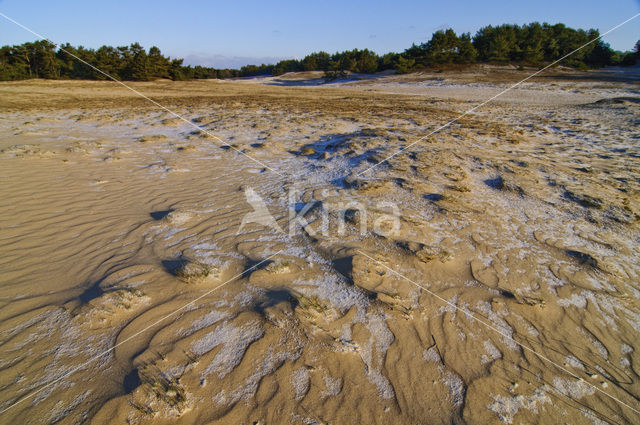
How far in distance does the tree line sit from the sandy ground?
28963 millimetres

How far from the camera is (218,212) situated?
442 centimetres

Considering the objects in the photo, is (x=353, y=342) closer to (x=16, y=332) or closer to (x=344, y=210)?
(x=344, y=210)

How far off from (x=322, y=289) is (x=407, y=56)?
41137mm

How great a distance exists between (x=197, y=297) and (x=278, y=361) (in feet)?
3.56

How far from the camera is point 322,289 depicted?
9.43 ft

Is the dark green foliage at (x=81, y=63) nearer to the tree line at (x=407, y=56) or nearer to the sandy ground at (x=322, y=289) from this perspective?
the tree line at (x=407, y=56)

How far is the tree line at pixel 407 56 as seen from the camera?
27359 millimetres

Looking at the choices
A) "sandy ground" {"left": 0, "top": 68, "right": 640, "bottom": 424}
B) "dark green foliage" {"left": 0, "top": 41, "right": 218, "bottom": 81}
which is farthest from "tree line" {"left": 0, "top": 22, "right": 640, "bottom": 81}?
"sandy ground" {"left": 0, "top": 68, "right": 640, "bottom": 424}

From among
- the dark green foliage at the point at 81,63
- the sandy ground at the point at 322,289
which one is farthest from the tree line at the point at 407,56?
the sandy ground at the point at 322,289

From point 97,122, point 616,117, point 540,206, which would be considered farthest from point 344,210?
point 616,117

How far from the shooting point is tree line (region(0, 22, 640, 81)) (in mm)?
27359

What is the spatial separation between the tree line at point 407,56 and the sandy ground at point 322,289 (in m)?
29.0

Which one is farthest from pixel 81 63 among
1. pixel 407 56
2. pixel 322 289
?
pixel 322 289

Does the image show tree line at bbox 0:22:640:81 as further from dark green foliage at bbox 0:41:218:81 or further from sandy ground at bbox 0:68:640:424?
sandy ground at bbox 0:68:640:424
